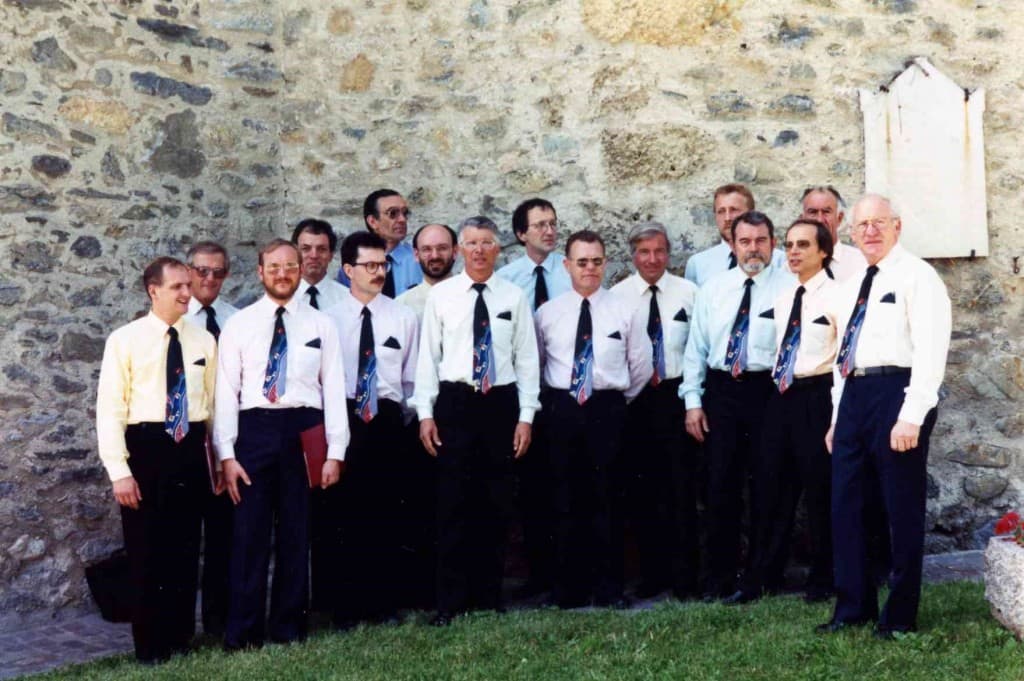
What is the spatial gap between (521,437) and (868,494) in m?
1.72

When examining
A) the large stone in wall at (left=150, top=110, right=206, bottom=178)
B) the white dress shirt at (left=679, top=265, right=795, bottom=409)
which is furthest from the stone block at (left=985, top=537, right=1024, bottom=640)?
the large stone in wall at (left=150, top=110, right=206, bottom=178)

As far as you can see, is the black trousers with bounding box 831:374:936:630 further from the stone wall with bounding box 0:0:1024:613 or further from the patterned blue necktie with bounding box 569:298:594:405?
the stone wall with bounding box 0:0:1024:613

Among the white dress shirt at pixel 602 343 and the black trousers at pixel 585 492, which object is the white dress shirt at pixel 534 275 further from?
the black trousers at pixel 585 492

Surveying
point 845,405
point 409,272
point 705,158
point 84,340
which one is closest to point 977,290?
point 705,158

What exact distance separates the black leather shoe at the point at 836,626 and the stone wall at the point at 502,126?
96.5 inches

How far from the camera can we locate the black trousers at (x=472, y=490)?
6.03 meters

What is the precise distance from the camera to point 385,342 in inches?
246

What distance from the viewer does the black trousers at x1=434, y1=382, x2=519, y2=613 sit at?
603 centimetres

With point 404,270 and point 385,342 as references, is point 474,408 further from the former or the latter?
point 404,270

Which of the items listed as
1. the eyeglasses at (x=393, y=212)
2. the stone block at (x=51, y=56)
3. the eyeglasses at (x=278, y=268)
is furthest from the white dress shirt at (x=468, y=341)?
the stone block at (x=51, y=56)

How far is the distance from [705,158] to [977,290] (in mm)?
1786

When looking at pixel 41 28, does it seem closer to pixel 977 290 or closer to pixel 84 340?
pixel 84 340

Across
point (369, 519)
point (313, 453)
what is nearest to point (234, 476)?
point (313, 453)

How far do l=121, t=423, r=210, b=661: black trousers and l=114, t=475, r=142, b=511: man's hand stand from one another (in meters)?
0.03
